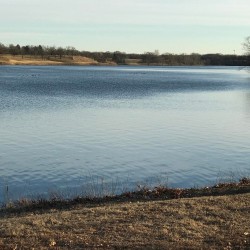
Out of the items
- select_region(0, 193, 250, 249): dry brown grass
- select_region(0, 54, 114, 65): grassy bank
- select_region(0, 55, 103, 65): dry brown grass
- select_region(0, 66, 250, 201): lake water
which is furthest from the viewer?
select_region(0, 54, 114, 65): grassy bank

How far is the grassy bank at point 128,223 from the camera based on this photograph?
23.4 ft

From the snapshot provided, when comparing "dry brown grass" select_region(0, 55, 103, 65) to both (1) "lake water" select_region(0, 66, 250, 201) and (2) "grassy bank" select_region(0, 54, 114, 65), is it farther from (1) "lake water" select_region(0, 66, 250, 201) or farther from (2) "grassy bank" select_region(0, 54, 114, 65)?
(1) "lake water" select_region(0, 66, 250, 201)

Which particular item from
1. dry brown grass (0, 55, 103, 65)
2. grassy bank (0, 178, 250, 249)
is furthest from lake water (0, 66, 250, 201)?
dry brown grass (0, 55, 103, 65)

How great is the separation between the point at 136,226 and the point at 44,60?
168 metres

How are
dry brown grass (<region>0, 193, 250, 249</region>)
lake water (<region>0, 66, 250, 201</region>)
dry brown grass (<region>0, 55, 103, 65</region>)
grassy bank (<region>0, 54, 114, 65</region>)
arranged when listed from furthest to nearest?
grassy bank (<region>0, 54, 114, 65</region>), dry brown grass (<region>0, 55, 103, 65</region>), lake water (<region>0, 66, 250, 201</region>), dry brown grass (<region>0, 193, 250, 249</region>)

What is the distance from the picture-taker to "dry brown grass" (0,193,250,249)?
Answer: 7.09 metres

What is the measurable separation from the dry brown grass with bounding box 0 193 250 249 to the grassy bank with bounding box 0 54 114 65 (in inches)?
5782

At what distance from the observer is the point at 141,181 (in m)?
13.4

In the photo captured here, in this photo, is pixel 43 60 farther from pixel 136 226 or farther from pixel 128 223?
pixel 136 226

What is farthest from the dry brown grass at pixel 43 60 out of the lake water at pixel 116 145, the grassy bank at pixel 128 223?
the grassy bank at pixel 128 223

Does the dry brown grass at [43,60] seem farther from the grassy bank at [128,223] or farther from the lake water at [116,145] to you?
the grassy bank at [128,223]

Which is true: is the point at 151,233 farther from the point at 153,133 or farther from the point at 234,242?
the point at 153,133

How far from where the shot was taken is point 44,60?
172 metres


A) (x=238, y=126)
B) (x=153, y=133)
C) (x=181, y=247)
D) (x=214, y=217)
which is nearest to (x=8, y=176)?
(x=214, y=217)
